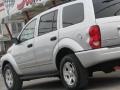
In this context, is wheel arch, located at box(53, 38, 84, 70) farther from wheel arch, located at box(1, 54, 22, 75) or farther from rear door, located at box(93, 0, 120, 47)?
wheel arch, located at box(1, 54, 22, 75)

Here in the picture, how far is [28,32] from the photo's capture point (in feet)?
34.7

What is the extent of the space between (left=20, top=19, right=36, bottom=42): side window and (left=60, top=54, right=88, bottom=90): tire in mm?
1674

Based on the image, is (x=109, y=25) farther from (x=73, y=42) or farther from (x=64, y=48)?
(x=64, y=48)

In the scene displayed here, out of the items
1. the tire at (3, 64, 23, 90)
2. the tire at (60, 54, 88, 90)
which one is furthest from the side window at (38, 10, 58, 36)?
the tire at (3, 64, 23, 90)

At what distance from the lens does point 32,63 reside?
399 inches

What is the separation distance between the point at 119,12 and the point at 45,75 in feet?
7.74

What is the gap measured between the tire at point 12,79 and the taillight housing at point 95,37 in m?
3.25

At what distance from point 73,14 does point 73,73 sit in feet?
4.17

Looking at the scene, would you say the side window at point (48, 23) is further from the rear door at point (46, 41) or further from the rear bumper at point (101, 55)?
the rear bumper at point (101, 55)

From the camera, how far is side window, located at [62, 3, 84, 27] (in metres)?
8.83

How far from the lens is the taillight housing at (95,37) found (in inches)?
327

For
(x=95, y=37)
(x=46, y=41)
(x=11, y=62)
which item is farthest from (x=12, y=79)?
(x=95, y=37)

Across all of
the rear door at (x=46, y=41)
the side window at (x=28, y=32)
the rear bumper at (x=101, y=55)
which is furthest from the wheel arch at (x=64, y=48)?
the side window at (x=28, y=32)

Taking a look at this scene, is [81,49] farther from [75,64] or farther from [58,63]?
[58,63]
